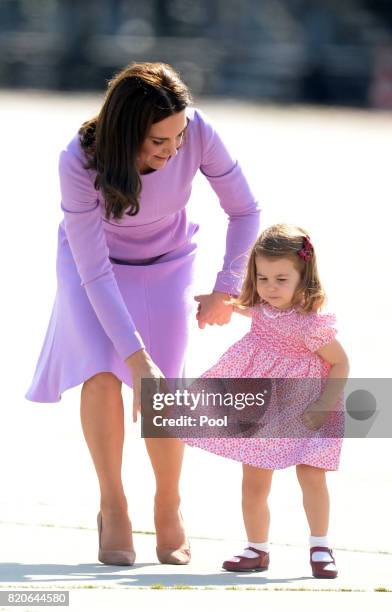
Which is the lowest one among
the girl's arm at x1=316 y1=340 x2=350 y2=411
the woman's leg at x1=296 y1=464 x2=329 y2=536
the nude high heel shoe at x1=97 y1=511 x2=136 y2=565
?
the nude high heel shoe at x1=97 y1=511 x2=136 y2=565

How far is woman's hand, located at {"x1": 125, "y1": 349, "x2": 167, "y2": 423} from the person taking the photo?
473 centimetres

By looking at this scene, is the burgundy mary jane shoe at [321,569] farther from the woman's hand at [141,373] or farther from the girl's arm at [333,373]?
the woman's hand at [141,373]

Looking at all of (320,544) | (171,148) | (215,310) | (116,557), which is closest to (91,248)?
(171,148)

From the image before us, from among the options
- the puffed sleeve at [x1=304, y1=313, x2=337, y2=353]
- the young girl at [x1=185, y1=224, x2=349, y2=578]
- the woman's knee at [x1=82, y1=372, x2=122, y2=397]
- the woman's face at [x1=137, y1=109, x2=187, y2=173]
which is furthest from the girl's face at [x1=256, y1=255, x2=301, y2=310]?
the woman's knee at [x1=82, y1=372, x2=122, y2=397]

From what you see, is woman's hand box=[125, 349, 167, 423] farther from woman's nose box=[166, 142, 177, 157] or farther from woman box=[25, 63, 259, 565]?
woman's nose box=[166, 142, 177, 157]

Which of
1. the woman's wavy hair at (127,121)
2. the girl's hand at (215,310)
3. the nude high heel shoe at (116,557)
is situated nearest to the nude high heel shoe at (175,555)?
the nude high heel shoe at (116,557)

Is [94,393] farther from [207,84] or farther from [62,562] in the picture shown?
[207,84]

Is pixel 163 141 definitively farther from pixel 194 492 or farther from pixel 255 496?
pixel 194 492

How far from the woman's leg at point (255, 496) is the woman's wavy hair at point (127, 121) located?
945mm

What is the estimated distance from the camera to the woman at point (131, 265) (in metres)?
4.76

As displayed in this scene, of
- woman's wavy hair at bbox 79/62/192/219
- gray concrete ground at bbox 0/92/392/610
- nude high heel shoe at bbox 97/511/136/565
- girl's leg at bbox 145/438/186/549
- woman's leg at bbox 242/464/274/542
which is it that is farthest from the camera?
girl's leg at bbox 145/438/186/549

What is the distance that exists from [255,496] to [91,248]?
3.11 feet

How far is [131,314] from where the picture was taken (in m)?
5.14

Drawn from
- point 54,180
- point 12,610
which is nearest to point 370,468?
point 12,610
